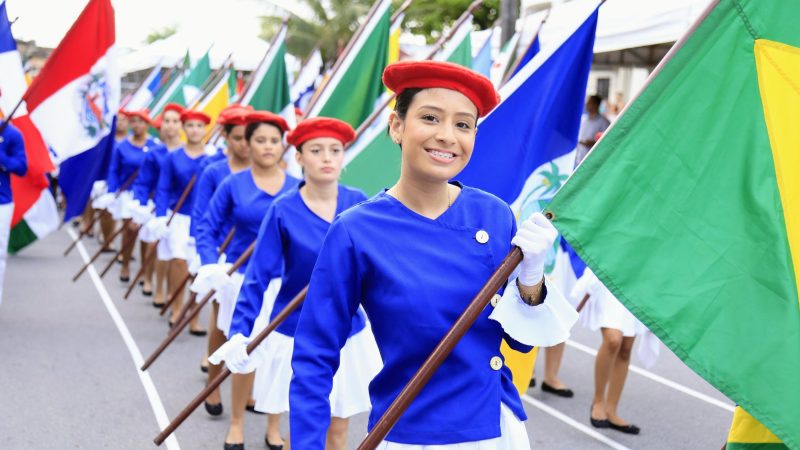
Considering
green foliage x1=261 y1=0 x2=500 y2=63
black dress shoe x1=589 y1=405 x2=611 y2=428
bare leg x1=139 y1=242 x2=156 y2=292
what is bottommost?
bare leg x1=139 y1=242 x2=156 y2=292

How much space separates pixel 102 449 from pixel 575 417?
308cm

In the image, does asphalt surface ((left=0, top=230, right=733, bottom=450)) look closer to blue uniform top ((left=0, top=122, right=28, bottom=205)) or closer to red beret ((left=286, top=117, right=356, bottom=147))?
blue uniform top ((left=0, top=122, right=28, bottom=205))

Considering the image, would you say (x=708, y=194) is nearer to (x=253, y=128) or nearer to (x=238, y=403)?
(x=238, y=403)

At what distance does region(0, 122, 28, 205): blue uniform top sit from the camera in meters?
8.25

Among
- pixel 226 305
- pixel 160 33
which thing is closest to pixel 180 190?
pixel 226 305

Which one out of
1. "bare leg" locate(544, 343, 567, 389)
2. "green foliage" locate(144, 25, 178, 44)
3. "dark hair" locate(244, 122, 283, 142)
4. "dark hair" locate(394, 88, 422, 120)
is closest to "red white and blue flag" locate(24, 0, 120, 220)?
"dark hair" locate(244, 122, 283, 142)

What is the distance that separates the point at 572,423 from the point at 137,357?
12.0ft

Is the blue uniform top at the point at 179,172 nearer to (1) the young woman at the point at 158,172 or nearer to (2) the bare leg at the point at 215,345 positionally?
(1) the young woman at the point at 158,172

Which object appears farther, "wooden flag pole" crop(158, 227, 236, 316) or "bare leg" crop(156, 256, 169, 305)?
"bare leg" crop(156, 256, 169, 305)

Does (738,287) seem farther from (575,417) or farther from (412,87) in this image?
(575,417)

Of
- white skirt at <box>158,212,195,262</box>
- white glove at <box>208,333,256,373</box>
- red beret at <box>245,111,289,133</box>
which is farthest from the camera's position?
white skirt at <box>158,212,195,262</box>

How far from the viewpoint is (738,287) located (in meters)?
2.63

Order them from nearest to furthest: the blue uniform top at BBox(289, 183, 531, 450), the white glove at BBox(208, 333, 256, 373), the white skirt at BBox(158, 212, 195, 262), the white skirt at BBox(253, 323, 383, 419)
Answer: the blue uniform top at BBox(289, 183, 531, 450), the white glove at BBox(208, 333, 256, 373), the white skirt at BBox(253, 323, 383, 419), the white skirt at BBox(158, 212, 195, 262)

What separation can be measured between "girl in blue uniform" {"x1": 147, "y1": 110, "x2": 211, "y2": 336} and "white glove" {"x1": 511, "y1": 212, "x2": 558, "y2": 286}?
23.9 ft
